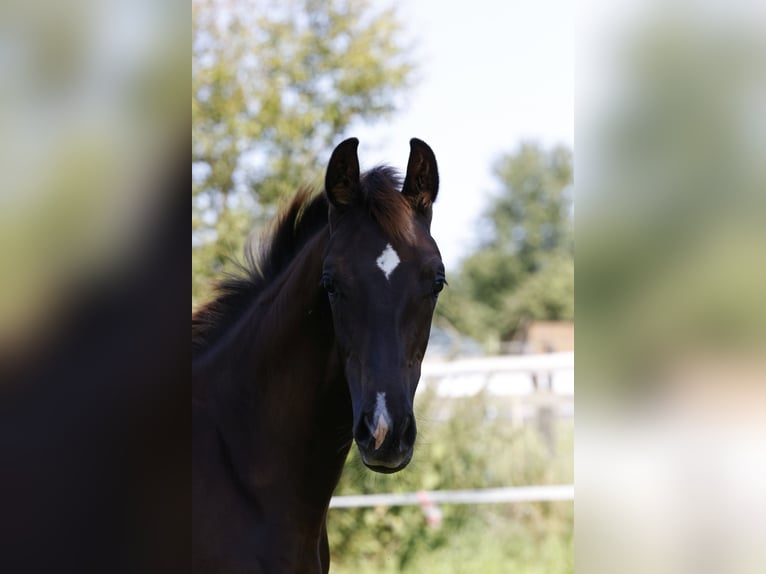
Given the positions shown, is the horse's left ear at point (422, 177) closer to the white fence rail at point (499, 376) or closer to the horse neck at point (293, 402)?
the horse neck at point (293, 402)

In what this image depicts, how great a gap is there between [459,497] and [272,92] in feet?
13.8

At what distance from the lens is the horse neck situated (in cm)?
263

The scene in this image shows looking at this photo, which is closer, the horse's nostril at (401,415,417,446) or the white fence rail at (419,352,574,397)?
the horse's nostril at (401,415,417,446)

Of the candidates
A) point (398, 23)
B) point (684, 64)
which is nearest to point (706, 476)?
point (684, 64)

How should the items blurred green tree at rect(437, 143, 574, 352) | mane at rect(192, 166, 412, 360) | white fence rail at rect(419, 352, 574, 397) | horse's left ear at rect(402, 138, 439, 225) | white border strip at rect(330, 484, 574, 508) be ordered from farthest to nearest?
1. blurred green tree at rect(437, 143, 574, 352)
2. white fence rail at rect(419, 352, 574, 397)
3. white border strip at rect(330, 484, 574, 508)
4. mane at rect(192, 166, 412, 360)
5. horse's left ear at rect(402, 138, 439, 225)

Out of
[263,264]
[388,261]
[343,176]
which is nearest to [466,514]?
[263,264]

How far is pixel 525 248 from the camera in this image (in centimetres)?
3516

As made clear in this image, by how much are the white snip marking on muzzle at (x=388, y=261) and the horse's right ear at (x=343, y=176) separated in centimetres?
29

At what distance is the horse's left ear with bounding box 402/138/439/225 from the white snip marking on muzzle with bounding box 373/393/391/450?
74cm

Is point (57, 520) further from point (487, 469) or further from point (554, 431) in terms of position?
point (554, 431)

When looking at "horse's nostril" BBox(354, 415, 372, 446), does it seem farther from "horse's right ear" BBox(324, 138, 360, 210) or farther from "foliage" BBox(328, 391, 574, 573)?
"foliage" BBox(328, 391, 574, 573)

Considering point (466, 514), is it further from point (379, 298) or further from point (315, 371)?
point (379, 298)

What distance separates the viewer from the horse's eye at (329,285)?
8.22ft

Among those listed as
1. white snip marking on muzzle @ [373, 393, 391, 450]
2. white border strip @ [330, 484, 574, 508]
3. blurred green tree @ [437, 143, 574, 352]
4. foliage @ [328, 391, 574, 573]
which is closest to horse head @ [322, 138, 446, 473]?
white snip marking on muzzle @ [373, 393, 391, 450]
